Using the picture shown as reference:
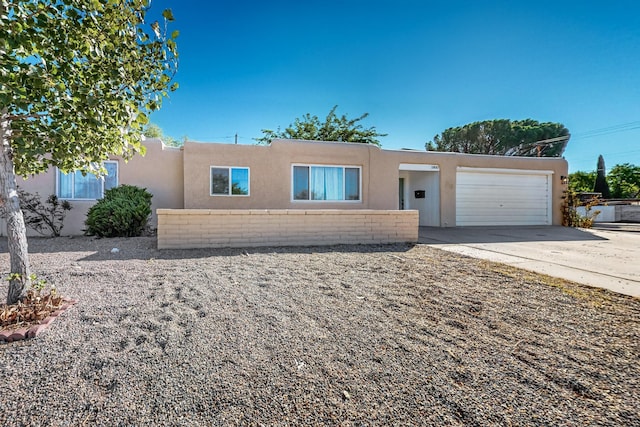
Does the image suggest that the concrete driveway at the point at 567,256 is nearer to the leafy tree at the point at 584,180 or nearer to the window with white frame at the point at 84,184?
the window with white frame at the point at 84,184

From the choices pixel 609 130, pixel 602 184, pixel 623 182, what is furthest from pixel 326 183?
pixel 609 130

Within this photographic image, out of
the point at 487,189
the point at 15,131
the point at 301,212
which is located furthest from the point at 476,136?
the point at 15,131

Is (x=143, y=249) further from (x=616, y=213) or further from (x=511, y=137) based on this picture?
(x=511, y=137)

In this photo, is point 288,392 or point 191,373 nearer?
point 288,392

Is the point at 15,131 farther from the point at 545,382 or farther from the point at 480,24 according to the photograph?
the point at 480,24

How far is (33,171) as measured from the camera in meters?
3.45

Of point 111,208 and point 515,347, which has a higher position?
point 111,208

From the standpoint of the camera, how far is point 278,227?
A: 6.97 metres

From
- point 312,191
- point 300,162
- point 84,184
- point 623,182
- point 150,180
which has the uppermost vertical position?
point 623,182

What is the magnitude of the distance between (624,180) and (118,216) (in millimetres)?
36555

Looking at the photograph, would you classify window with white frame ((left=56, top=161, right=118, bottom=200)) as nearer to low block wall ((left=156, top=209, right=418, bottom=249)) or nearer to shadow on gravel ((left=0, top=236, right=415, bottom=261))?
shadow on gravel ((left=0, top=236, right=415, bottom=261))

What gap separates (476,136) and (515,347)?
2843 centimetres

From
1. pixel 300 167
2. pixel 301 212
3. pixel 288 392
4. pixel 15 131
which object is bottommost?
pixel 288 392

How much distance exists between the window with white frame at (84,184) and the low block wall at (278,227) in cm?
444
